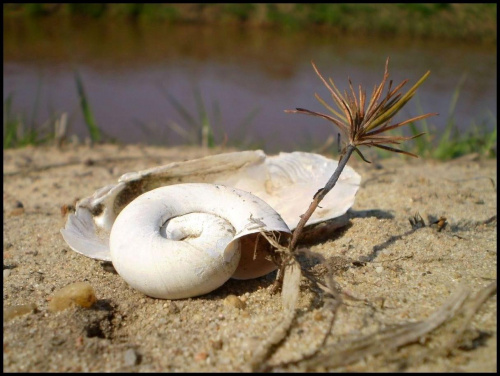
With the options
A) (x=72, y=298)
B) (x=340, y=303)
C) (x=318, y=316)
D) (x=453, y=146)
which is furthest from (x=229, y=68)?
(x=340, y=303)

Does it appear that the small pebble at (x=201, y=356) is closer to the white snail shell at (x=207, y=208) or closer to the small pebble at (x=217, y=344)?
the small pebble at (x=217, y=344)

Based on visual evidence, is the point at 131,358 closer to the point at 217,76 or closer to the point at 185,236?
the point at 185,236

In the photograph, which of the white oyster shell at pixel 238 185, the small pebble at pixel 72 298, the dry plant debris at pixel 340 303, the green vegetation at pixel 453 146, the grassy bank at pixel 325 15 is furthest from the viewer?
the grassy bank at pixel 325 15

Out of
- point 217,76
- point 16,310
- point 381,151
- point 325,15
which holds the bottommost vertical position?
point 217,76

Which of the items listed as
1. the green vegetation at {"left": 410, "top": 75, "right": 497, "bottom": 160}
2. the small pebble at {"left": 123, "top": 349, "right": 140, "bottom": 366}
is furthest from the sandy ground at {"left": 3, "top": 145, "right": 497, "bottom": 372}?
the green vegetation at {"left": 410, "top": 75, "right": 497, "bottom": 160}

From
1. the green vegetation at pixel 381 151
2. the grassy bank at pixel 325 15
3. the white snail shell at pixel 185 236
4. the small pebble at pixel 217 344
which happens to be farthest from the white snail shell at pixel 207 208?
the grassy bank at pixel 325 15

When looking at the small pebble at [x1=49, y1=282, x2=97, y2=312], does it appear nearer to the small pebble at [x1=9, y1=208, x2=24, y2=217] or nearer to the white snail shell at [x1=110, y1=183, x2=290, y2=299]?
the white snail shell at [x1=110, y1=183, x2=290, y2=299]

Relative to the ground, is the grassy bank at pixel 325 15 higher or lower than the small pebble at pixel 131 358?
higher
